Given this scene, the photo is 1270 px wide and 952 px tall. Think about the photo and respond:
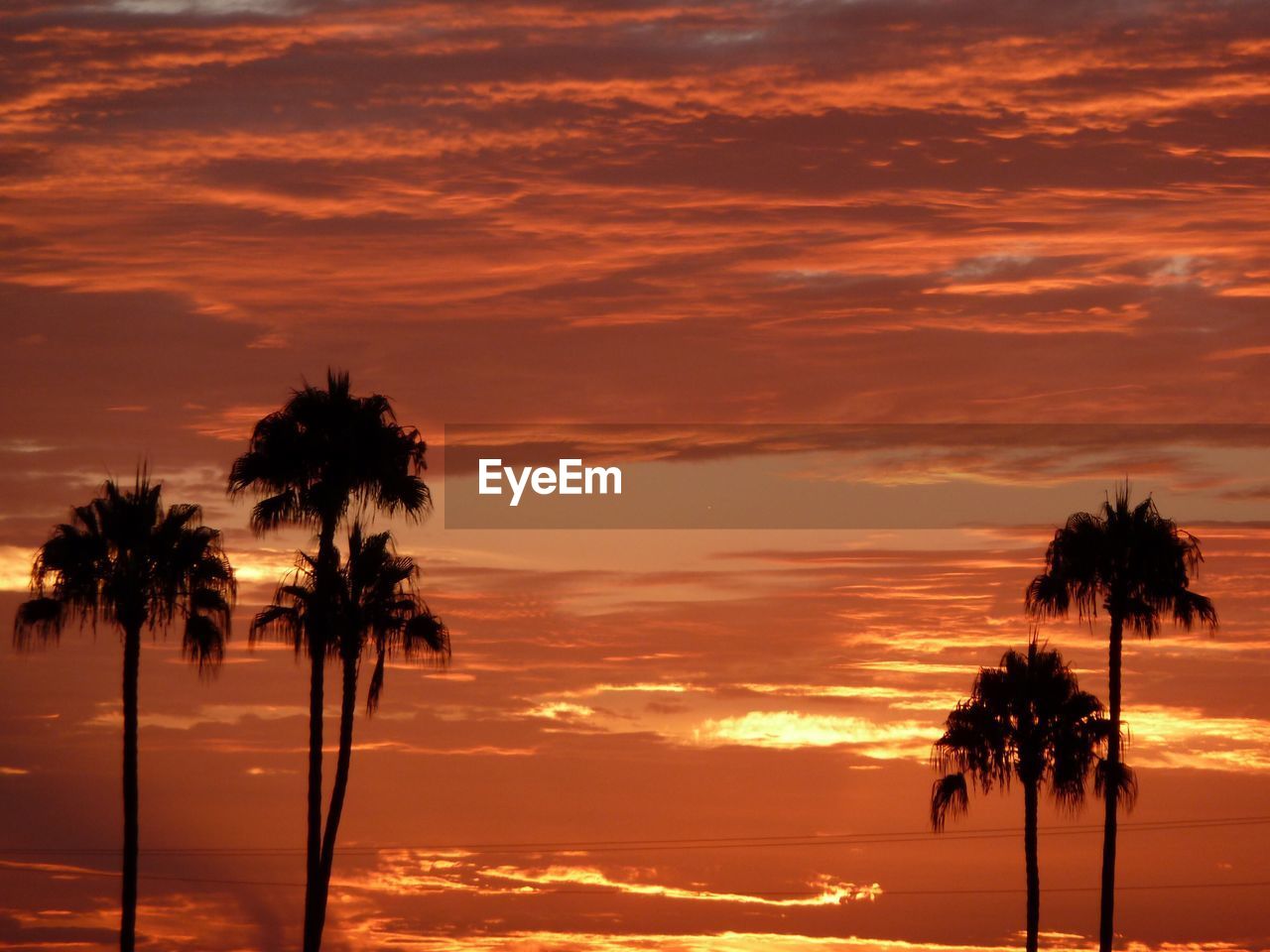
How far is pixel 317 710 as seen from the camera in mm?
55781

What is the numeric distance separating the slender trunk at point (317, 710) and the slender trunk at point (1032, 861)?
23.0m

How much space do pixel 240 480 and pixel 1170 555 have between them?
26692 mm

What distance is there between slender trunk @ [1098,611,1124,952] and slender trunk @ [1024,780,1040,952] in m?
3.86

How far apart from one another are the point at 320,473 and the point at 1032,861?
26266mm

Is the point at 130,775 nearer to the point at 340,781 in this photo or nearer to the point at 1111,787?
the point at 340,781

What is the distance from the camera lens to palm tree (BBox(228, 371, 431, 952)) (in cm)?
5650

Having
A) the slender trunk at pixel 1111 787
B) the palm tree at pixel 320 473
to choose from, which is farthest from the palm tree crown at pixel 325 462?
the slender trunk at pixel 1111 787

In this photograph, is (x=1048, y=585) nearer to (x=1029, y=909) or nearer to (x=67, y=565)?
(x=1029, y=909)

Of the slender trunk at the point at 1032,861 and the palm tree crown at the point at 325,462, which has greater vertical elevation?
the palm tree crown at the point at 325,462

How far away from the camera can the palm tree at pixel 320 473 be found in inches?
2224

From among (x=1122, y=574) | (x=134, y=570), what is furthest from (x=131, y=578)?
(x=1122, y=574)

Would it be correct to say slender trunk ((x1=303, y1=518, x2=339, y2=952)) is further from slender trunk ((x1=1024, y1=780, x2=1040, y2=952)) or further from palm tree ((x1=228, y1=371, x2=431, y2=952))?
slender trunk ((x1=1024, y1=780, x2=1040, y2=952))

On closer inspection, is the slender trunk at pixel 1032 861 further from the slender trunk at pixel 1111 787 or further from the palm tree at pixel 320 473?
the palm tree at pixel 320 473

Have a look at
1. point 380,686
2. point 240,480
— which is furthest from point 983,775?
point 240,480
